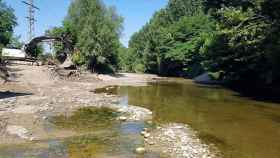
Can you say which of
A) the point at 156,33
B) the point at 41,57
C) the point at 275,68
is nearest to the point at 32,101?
the point at 275,68

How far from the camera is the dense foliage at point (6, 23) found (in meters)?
51.2

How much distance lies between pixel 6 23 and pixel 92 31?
1305 cm

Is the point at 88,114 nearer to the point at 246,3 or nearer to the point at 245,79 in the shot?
the point at 246,3

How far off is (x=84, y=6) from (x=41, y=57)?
11.2 metres

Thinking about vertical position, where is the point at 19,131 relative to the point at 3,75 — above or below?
below

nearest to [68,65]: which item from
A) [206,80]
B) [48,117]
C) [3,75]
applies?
[3,75]

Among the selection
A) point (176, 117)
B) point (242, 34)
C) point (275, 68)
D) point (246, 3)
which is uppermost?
point (246, 3)

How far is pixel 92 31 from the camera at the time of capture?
5738 cm

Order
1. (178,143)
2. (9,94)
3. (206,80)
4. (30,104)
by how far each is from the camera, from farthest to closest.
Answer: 1. (206,80)
2. (9,94)
3. (30,104)
4. (178,143)

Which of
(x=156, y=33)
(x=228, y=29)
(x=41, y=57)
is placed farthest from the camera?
(x=156, y=33)

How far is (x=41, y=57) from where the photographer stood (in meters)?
57.9

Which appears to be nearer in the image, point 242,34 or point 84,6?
point 242,34

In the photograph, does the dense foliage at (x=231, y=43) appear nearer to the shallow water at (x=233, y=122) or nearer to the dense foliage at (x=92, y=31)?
the shallow water at (x=233, y=122)

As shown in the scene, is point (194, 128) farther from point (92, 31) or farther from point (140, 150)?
point (92, 31)
